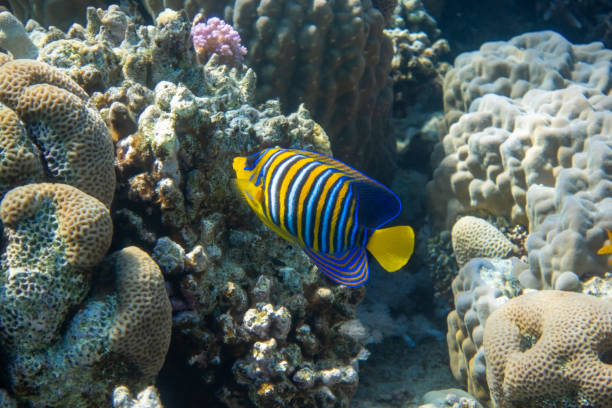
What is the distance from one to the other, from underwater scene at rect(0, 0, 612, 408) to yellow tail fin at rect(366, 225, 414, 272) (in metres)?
0.01

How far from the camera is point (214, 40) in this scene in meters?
4.32

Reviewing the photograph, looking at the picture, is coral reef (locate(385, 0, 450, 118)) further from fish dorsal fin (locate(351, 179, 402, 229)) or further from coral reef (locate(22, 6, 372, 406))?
fish dorsal fin (locate(351, 179, 402, 229))

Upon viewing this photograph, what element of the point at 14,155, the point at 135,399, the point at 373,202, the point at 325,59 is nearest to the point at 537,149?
the point at 325,59

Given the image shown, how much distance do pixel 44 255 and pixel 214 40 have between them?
2.98 metres

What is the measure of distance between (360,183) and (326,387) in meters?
1.82

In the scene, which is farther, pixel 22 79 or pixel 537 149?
pixel 537 149

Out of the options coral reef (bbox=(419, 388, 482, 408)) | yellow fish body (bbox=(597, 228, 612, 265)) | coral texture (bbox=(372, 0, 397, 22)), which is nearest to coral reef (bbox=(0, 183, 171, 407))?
coral reef (bbox=(419, 388, 482, 408))

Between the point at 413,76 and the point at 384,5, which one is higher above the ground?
the point at 384,5

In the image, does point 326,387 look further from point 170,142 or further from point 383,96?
point 383,96

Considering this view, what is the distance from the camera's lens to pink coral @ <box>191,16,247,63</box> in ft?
14.1

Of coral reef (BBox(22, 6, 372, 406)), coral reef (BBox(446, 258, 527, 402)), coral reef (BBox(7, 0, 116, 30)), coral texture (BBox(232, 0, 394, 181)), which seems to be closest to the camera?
coral reef (BBox(22, 6, 372, 406))

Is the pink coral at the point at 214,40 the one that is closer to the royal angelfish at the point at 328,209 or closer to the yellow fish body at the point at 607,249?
the royal angelfish at the point at 328,209

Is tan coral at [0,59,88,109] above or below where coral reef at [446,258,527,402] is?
above

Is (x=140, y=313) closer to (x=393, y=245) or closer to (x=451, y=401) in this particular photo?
(x=393, y=245)
